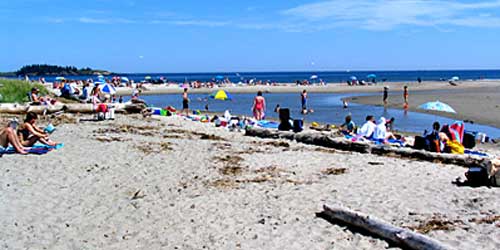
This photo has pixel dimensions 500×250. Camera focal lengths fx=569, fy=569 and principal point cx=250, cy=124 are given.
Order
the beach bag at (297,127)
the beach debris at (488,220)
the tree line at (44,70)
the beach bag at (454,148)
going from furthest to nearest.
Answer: the tree line at (44,70) < the beach bag at (297,127) < the beach bag at (454,148) < the beach debris at (488,220)

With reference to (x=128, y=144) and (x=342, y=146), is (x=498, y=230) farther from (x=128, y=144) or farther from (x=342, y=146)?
(x=128, y=144)

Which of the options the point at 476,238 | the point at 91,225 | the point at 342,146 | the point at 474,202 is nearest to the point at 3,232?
the point at 91,225

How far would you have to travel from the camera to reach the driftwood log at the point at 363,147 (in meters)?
11.7

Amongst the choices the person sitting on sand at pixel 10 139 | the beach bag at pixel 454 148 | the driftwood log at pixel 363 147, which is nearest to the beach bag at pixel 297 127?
the driftwood log at pixel 363 147

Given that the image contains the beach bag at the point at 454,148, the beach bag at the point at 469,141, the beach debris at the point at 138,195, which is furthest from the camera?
the beach bag at the point at 469,141

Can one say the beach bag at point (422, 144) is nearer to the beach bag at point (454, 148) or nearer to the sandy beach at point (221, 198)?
the beach bag at point (454, 148)

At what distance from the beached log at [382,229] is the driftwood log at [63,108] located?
53.9ft

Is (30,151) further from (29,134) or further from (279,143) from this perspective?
(279,143)

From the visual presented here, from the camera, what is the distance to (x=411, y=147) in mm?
13539

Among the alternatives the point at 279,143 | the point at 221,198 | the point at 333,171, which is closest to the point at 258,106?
the point at 279,143

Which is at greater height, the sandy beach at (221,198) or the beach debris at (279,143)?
the sandy beach at (221,198)

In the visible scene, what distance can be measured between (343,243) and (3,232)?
4286 millimetres

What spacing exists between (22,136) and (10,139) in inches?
26.2

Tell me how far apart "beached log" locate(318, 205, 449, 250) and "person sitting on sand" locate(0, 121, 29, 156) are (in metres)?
7.44
